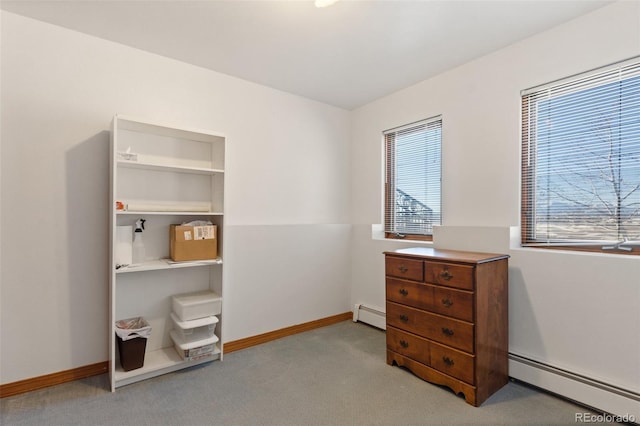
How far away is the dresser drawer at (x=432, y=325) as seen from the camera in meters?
2.08

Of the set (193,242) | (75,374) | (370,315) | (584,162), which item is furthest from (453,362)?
(75,374)

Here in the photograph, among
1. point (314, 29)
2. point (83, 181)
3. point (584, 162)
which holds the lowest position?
point (83, 181)

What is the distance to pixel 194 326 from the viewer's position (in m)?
2.45

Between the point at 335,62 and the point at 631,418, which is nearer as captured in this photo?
the point at 631,418

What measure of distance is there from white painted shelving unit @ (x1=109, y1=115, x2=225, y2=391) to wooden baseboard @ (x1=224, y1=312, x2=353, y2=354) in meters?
0.24

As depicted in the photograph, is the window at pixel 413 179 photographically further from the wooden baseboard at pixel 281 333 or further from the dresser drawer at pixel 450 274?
the wooden baseboard at pixel 281 333

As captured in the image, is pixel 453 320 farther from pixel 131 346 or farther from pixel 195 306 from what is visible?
pixel 131 346

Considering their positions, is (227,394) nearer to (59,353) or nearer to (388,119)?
(59,353)

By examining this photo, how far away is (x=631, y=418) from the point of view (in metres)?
1.82

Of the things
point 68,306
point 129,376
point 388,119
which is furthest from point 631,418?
point 68,306

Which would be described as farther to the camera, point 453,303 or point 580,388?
point 453,303

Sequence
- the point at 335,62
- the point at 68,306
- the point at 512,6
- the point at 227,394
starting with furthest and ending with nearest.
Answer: the point at 335,62 → the point at 68,306 → the point at 227,394 → the point at 512,6

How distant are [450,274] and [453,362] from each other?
58 centimetres

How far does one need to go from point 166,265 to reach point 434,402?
207 centimetres
